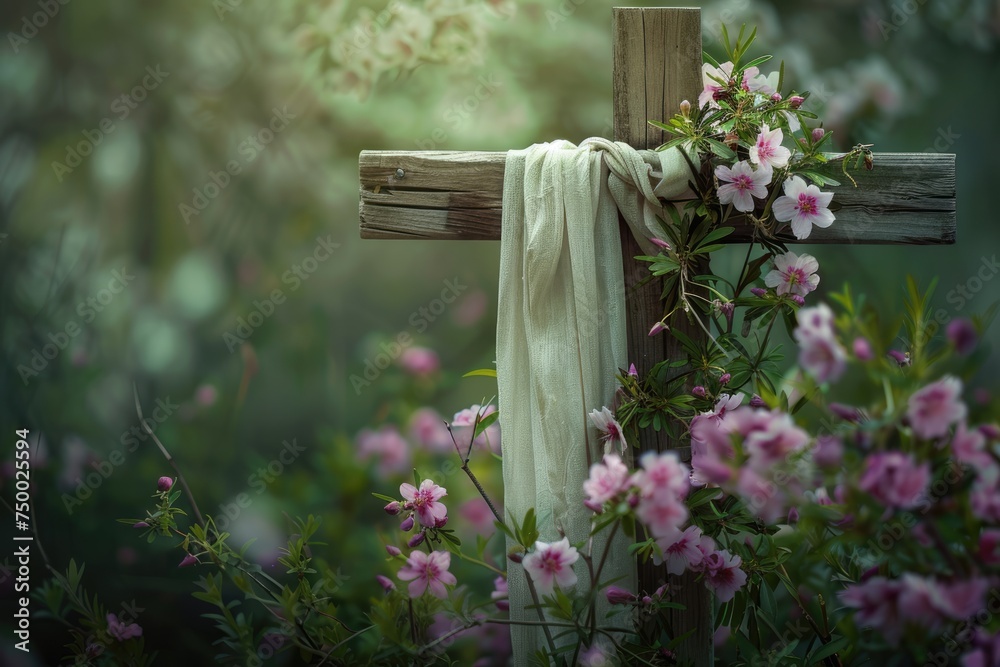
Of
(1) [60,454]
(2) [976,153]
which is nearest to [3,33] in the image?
(1) [60,454]

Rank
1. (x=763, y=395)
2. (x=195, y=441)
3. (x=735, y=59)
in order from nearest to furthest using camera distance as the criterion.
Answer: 1. (x=763, y=395)
2. (x=735, y=59)
3. (x=195, y=441)

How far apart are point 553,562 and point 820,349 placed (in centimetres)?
53

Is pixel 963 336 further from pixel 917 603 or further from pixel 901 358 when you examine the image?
pixel 901 358

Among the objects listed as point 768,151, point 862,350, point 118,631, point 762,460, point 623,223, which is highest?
point 768,151

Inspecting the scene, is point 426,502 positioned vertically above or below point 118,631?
above

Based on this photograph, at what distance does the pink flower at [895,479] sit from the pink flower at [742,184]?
0.59 meters

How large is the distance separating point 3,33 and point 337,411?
1655mm

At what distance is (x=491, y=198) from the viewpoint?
4.93ft

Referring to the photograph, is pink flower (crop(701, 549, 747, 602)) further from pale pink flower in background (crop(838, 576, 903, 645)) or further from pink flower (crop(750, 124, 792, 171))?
pink flower (crop(750, 124, 792, 171))

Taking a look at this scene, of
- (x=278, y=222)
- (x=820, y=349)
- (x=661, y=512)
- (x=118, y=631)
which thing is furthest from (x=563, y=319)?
(x=278, y=222)

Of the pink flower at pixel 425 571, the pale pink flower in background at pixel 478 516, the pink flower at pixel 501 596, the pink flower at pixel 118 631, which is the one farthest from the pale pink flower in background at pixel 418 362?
the pink flower at pixel 425 571

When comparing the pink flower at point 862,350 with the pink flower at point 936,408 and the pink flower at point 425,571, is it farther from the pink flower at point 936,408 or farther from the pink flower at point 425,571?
the pink flower at point 425,571

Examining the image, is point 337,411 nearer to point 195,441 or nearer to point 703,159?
point 195,441

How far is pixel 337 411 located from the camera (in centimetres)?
279
